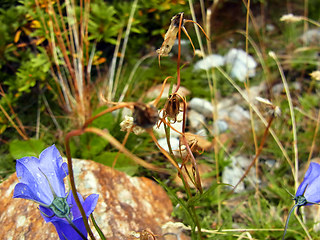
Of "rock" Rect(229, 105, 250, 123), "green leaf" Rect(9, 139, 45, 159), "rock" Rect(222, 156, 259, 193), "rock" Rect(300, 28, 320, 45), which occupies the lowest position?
"rock" Rect(222, 156, 259, 193)

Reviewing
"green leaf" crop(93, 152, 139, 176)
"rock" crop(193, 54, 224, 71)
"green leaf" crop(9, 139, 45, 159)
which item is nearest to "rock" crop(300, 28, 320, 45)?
"rock" crop(193, 54, 224, 71)

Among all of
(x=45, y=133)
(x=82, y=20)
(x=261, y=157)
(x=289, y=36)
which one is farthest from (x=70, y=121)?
(x=289, y=36)

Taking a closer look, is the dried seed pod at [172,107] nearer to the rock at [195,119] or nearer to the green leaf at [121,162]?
the green leaf at [121,162]

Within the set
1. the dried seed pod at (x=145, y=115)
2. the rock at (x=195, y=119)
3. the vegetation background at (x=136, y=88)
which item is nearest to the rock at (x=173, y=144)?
the vegetation background at (x=136, y=88)

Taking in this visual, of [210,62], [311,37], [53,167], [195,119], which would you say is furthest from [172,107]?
[311,37]

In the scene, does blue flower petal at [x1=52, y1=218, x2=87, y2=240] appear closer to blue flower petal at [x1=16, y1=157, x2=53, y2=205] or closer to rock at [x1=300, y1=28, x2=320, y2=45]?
blue flower petal at [x1=16, y1=157, x2=53, y2=205]

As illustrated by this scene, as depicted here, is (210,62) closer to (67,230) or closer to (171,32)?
(171,32)
